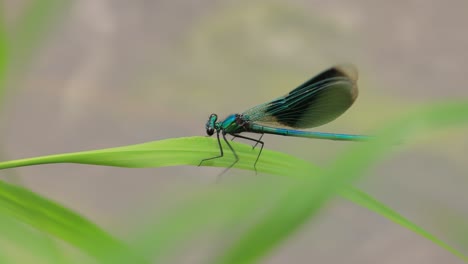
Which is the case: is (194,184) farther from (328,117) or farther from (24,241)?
(328,117)

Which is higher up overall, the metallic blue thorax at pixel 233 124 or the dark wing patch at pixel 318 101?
the metallic blue thorax at pixel 233 124

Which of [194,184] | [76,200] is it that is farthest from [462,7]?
[194,184]

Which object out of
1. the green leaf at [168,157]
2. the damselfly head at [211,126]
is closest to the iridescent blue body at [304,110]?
the damselfly head at [211,126]

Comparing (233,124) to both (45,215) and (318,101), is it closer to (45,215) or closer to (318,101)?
(318,101)

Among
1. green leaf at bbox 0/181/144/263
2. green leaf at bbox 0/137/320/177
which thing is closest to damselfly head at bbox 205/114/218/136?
green leaf at bbox 0/137/320/177

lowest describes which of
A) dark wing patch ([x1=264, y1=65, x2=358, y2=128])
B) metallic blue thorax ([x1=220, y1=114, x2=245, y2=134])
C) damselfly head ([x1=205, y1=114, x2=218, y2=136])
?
dark wing patch ([x1=264, y1=65, x2=358, y2=128])

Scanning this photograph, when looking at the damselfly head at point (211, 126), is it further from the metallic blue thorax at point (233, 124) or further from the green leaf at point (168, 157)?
the green leaf at point (168, 157)

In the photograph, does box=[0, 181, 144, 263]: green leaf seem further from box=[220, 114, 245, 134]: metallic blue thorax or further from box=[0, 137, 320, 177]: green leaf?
box=[220, 114, 245, 134]: metallic blue thorax
